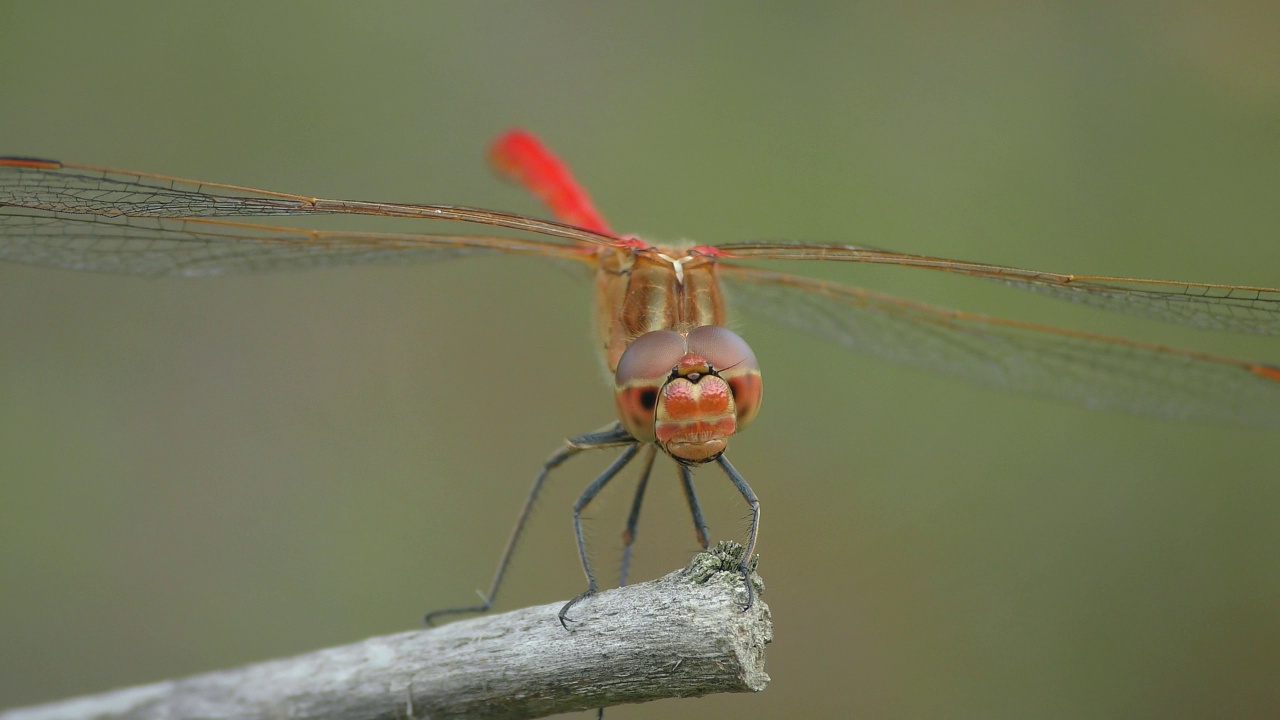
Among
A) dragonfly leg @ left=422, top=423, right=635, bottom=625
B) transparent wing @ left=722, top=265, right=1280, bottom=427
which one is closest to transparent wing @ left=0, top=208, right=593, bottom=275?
dragonfly leg @ left=422, top=423, right=635, bottom=625

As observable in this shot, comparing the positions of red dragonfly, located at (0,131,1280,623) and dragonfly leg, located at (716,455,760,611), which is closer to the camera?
dragonfly leg, located at (716,455,760,611)

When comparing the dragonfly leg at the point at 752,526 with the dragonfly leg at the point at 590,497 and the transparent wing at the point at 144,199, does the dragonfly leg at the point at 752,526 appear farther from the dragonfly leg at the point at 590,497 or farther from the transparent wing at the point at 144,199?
the transparent wing at the point at 144,199

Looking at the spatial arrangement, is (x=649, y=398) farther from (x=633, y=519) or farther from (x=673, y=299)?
(x=633, y=519)

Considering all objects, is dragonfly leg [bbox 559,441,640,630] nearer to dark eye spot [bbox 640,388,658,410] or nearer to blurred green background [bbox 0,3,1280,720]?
dark eye spot [bbox 640,388,658,410]

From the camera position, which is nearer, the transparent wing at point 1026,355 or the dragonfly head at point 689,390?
the dragonfly head at point 689,390

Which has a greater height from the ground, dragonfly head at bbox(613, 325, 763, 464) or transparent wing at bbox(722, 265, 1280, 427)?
transparent wing at bbox(722, 265, 1280, 427)

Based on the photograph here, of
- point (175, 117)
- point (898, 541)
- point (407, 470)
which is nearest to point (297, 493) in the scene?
point (407, 470)

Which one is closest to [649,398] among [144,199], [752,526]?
[752,526]

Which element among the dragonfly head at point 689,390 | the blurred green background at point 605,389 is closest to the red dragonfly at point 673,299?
the dragonfly head at point 689,390
